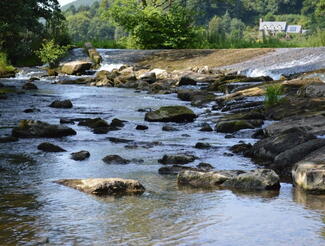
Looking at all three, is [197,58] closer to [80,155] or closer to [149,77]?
[149,77]

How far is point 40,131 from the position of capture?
1142 cm

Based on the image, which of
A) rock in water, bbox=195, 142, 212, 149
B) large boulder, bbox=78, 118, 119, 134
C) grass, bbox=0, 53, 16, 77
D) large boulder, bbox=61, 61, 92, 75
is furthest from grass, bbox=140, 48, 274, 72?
rock in water, bbox=195, 142, 212, 149

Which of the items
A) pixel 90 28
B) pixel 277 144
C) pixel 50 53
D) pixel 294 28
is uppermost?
pixel 90 28

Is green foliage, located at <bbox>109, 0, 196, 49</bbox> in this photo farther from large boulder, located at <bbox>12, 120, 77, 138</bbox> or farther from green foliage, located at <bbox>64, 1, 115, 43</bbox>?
green foliage, located at <bbox>64, 1, 115, 43</bbox>

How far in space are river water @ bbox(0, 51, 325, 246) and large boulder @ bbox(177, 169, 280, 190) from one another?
7.0 inches

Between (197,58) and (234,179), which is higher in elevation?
(197,58)

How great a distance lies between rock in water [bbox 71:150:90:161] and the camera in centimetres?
920

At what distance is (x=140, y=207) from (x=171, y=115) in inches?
308

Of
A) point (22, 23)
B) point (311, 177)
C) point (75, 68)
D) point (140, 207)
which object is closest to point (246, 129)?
point (311, 177)

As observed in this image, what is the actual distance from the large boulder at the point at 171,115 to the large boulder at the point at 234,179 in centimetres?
636

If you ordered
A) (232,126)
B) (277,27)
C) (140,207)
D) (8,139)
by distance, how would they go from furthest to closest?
(277,27) → (232,126) → (8,139) → (140,207)

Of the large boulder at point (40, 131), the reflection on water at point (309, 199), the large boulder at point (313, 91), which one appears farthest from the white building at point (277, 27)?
the reflection on water at point (309, 199)

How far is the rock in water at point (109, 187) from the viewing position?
6922 mm

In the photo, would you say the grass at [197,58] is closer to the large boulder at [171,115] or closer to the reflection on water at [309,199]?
the large boulder at [171,115]
